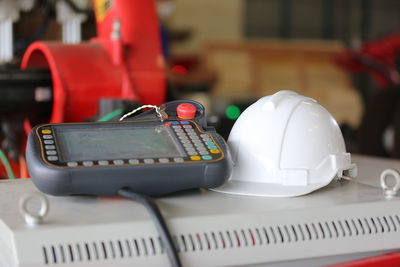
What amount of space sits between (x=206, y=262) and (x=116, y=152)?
0.46 feet

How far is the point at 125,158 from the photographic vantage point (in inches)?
22.1

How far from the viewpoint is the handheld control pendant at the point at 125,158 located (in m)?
0.54

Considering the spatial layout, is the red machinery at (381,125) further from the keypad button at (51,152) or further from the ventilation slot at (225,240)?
the keypad button at (51,152)

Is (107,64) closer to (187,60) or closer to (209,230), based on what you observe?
(209,230)

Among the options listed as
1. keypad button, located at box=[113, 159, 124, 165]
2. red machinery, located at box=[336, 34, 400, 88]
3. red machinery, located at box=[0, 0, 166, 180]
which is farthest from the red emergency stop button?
red machinery, located at box=[336, 34, 400, 88]

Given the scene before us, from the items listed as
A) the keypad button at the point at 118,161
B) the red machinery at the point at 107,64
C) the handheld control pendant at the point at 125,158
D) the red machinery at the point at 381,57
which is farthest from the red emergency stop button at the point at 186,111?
the red machinery at the point at 381,57

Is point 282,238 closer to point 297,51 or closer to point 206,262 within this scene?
point 206,262

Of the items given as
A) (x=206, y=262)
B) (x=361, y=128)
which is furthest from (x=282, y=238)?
(x=361, y=128)

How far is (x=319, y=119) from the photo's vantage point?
2.15 feet

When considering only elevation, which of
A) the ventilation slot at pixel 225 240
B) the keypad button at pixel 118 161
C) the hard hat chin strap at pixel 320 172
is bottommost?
the ventilation slot at pixel 225 240

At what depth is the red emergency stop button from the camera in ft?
2.18

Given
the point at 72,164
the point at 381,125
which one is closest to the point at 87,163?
the point at 72,164

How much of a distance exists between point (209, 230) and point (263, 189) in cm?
12

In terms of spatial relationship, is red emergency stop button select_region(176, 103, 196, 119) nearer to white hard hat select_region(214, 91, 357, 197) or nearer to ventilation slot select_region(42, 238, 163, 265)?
white hard hat select_region(214, 91, 357, 197)
